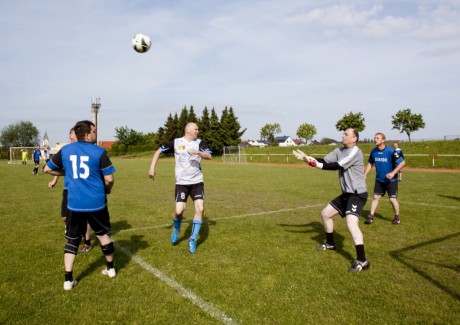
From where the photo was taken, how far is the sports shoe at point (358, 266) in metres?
4.97

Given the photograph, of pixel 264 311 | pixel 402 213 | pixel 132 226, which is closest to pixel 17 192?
pixel 132 226

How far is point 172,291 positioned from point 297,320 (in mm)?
1662

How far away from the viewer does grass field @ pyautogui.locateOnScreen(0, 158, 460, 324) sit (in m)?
3.71

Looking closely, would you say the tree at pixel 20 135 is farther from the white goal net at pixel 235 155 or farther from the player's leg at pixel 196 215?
the player's leg at pixel 196 215

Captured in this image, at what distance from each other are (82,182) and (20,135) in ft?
426

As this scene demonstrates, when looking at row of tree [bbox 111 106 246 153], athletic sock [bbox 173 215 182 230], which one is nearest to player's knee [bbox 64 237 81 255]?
athletic sock [bbox 173 215 182 230]

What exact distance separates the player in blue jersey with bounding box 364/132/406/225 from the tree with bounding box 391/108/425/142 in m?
77.1

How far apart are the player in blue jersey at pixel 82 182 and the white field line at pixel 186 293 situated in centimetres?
103

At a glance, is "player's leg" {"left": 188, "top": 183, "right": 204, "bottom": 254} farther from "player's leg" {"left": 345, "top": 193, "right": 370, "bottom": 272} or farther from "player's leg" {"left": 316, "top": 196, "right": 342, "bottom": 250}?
"player's leg" {"left": 345, "top": 193, "right": 370, "bottom": 272}

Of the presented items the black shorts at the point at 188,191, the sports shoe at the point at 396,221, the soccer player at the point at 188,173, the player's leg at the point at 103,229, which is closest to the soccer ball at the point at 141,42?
the soccer player at the point at 188,173

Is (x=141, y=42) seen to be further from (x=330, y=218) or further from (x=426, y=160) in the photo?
(x=426, y=160)

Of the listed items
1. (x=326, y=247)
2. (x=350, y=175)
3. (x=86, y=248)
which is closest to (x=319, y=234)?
(x=326, y=247)

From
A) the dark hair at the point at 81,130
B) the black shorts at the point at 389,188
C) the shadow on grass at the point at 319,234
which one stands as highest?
the dark hair at the point at 81,130

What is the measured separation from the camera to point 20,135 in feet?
370
